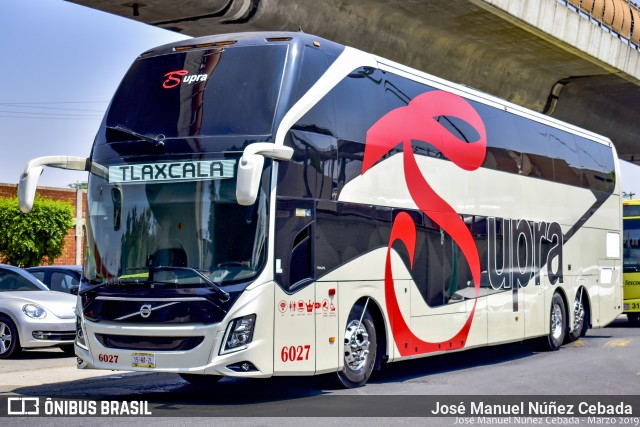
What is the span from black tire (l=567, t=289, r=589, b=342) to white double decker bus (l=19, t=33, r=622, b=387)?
16.7 feet

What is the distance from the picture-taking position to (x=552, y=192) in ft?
57.7

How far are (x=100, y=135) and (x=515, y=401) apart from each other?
5.51m

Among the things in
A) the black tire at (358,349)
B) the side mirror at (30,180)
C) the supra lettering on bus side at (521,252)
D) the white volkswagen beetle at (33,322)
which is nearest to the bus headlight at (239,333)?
the black tire at (358,349)

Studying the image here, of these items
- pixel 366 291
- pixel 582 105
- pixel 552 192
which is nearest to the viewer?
pixel 366 291

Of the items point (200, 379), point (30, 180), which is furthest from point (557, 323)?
point (30, 180)

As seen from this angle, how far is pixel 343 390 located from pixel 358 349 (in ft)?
1.76

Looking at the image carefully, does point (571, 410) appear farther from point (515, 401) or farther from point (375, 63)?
point (375, 63)

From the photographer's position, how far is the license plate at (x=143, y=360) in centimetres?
1027

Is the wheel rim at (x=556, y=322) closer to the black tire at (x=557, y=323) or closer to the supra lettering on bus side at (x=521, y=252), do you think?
the black tire at (x=557, y=323)

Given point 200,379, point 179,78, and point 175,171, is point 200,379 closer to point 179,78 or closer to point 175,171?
point 175,171

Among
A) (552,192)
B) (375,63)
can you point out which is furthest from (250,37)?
(552,192)

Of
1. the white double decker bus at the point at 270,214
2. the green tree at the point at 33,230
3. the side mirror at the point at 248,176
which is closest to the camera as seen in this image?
the side mirror at the point at 248,176

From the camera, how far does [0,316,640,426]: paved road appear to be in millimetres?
10227

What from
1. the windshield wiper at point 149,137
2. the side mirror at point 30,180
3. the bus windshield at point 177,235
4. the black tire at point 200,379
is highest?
the windshield wiper at point 149,137
